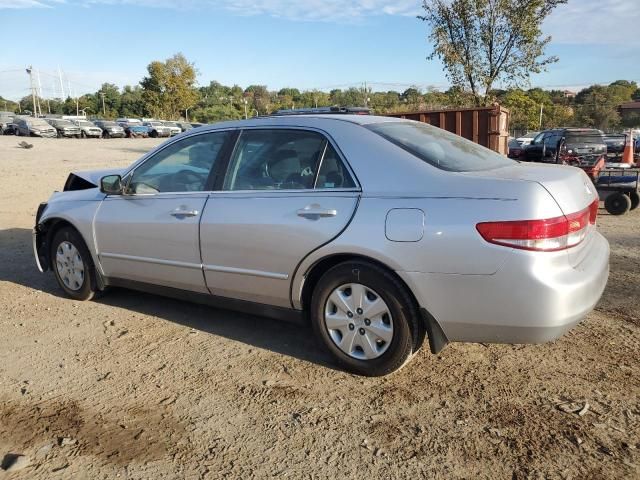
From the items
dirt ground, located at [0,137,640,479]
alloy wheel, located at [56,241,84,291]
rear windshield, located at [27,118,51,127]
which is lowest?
dirt ground, located at [0,137,640,479]

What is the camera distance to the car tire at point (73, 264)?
5035 mm

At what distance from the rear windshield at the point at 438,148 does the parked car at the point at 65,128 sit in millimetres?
46961

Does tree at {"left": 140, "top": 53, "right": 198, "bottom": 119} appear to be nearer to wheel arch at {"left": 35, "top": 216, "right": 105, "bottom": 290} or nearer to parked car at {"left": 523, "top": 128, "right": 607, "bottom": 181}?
parked car at {"left": 523, "top": 128, "right": 607, "bottom": 181}

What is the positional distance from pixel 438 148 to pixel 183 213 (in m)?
1.91

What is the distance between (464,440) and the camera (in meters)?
2.85

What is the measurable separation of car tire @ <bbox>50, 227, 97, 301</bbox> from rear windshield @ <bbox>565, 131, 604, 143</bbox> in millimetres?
12263

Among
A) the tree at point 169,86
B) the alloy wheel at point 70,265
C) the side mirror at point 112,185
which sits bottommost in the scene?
the alloy wheel at point 70,265

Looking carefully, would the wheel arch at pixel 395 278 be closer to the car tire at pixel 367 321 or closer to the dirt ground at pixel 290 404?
the car tire at pixel 367 321

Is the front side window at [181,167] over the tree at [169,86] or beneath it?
beneath

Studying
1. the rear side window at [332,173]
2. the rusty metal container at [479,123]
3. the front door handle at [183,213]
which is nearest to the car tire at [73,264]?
the front door handle at [183,213]

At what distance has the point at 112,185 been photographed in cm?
470

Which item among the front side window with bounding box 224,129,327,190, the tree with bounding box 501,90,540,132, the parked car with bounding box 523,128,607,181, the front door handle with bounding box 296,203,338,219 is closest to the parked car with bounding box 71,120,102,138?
the tree with bounding box 501,90,540,132

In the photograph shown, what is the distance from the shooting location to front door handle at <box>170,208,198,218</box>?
4.12 m

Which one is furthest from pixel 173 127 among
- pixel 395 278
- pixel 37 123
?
pixel 395 278
